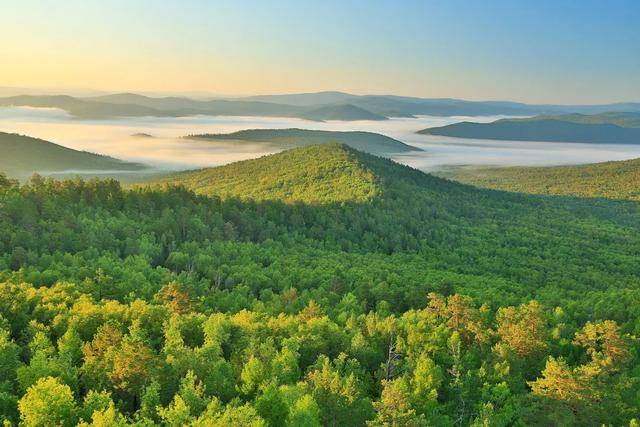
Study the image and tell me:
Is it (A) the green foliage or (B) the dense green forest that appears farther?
(B) the dense green forest

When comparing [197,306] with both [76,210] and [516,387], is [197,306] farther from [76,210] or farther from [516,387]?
[76,210]

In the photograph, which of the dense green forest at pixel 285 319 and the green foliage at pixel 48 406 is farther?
the dense green forest at pixel 285 319

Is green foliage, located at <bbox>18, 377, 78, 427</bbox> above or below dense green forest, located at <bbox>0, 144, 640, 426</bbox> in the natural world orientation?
above

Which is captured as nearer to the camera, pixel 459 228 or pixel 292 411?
pixel 292 411

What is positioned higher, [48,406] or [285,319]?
[48,406]

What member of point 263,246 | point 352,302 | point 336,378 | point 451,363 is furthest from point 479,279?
point 336,378

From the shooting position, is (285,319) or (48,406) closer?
(48,406)

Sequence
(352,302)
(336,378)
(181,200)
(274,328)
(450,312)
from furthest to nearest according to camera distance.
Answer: (181,200) < (352,302) < (450,312) < (274,328) < (336,378)

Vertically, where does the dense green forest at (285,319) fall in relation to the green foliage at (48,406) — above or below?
below
